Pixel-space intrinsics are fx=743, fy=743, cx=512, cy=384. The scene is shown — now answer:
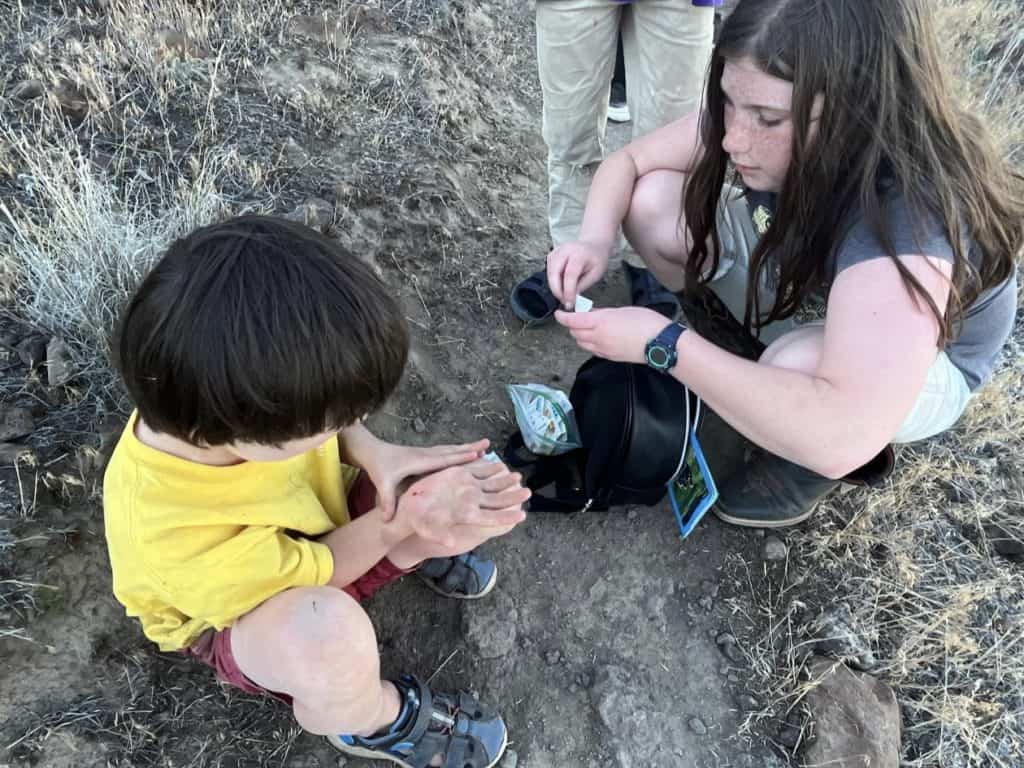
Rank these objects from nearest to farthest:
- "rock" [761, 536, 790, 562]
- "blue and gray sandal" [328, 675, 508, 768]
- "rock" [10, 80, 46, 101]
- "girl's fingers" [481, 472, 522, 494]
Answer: "girl's fingers" [481, 472, 522, 494], "blue and gray sandal" [328, 675, 508, 768], "rock" [761, 536, 790, 562], "rock" [10, 80, 46, 101]

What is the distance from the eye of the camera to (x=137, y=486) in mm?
1280

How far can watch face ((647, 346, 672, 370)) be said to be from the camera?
1744mm

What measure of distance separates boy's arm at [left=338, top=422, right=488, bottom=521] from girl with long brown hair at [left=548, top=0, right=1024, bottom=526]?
1.49 ft

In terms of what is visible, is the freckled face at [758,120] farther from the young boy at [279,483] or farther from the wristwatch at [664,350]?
the young boy at [279,483]

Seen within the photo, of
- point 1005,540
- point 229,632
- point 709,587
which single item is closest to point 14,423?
point 229,632

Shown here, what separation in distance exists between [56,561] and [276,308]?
41.7 inches

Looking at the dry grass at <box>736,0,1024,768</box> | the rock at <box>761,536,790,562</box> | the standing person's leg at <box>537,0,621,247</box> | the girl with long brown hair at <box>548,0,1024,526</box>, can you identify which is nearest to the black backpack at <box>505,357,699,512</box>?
the girl with long brown hair at <box>548,0,1024,526</box>

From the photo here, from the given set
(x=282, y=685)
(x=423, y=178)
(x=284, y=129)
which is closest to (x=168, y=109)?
(x=284, y=129)

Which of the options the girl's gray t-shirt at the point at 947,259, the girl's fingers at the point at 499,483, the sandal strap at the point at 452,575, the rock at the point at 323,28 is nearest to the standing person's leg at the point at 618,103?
the rock at the point at 323,28

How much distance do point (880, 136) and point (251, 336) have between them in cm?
120

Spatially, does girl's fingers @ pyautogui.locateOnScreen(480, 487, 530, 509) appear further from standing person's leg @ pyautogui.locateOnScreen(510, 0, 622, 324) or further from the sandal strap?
standing person's leg @ pyautogui.locateOnScreen(510, 0, 622, 324)

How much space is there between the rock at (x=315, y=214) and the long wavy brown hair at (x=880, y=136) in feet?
4.48

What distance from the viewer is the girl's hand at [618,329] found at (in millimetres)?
1776

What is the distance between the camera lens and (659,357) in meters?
1.75
